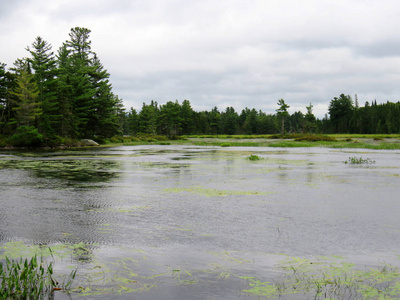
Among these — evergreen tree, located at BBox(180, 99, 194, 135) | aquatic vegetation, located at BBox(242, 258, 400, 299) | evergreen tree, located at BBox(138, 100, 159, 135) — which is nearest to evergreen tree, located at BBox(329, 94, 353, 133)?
evergreen tree, located at BBox(180, 99, 194, 135)

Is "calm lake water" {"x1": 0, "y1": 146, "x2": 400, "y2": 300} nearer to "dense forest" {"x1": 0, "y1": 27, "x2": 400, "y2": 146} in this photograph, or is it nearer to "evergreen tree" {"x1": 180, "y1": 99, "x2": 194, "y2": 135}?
"dense forest" {"x1": 0, "y1": 27, "x2": 400, "y2": 146}

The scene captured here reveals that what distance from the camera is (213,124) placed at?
17075 centimetres

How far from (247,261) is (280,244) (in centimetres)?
129

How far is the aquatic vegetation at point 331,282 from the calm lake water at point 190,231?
246mm

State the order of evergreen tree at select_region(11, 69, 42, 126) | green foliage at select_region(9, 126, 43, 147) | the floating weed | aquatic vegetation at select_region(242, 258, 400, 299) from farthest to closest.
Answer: evergreen tree at select_region(11, 69, 42, 126) < green foliage at select_region(9, 126, 43, 147) < the floating weed < aquatic vegetation at select_region(242, 258, 400, 299)

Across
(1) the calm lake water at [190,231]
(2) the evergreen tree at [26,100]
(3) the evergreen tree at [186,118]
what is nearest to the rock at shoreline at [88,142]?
(2) the evergreen tree at [26,100]

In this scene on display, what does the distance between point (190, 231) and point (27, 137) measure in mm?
52041

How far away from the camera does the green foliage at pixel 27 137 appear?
2013 inches

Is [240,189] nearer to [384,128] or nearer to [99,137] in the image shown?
[99,137]

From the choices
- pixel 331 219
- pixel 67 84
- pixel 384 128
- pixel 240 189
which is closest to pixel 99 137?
pixel 67 84

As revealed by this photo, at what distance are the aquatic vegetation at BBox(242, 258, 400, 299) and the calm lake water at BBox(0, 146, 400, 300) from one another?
0.81 feet

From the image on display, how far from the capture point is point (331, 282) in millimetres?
5207

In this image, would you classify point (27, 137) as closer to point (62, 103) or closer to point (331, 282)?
point (62, 103)

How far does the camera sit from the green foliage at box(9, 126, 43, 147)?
2013 inches
